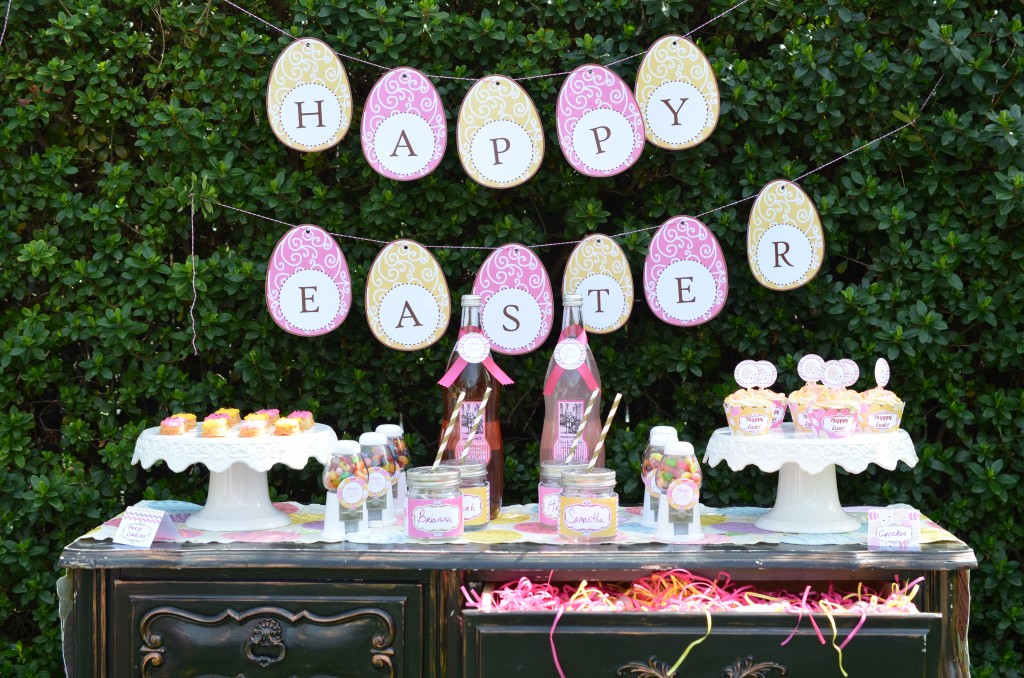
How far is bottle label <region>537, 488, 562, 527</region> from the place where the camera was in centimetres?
242

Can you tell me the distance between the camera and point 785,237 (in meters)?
2.71

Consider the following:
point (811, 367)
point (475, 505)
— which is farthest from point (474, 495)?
point (811, 367)

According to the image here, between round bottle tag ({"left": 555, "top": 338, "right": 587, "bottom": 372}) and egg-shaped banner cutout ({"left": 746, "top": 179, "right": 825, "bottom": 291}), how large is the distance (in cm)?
58

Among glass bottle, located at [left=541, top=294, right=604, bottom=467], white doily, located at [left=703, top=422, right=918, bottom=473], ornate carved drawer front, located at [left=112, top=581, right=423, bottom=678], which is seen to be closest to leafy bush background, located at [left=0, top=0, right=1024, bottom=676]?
glass bottle, located at [left=541, top=294, right=604, bottom=467]

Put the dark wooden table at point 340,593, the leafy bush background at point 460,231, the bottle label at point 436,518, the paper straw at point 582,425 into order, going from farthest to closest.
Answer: the leafy bush background at point 460,231 < the paper straw at point 582,425 < the bottle label at point 436,518 < the dark wooden table at point 340,593

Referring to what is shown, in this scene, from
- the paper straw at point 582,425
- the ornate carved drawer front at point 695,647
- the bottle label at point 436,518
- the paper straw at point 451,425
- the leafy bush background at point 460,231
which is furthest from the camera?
the leafy bush background at point 460,231

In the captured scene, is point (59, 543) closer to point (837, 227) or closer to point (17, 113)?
point (17, 113)

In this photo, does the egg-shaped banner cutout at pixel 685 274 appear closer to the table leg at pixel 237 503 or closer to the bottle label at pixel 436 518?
the bottle label at pixel 436 518

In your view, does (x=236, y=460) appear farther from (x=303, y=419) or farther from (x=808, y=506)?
(x=808, y=506)

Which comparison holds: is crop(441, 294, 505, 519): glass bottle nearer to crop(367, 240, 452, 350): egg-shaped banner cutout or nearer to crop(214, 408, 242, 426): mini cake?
crop(367, 240, 452, 350): egg-shaped banner cutout

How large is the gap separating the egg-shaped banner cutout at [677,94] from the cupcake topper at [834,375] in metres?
0.69

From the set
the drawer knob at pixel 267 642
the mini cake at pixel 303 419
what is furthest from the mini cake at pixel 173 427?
the drawer knob at pixel 267 642

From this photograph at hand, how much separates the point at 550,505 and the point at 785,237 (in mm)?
945

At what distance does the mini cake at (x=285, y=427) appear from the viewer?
2389 millimetres
